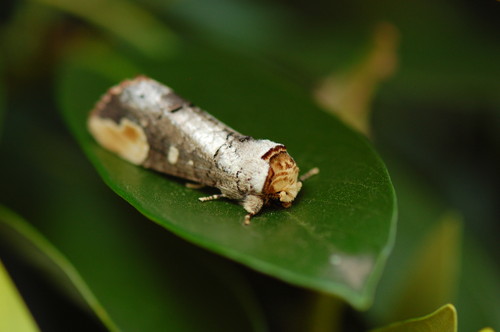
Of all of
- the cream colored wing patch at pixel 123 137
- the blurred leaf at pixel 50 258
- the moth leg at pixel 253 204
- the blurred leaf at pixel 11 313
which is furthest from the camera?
the cream colored wing patch at pixel 123 137

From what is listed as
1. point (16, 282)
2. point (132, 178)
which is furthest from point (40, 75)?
point (132, 178)

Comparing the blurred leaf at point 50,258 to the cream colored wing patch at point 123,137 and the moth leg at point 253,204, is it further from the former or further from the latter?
the moth leg at point 253,204

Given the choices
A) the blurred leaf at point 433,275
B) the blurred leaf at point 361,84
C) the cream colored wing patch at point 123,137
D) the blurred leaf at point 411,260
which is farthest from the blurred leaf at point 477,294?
the cream colored wing patch at point 123,137

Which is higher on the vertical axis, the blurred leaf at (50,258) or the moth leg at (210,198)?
the moth leg at (210,198)

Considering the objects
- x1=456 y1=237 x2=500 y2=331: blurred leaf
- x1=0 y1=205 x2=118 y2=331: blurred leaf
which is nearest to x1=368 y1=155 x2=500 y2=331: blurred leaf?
x1=456 y1=237 x2=500 y2=331: blurred leaf


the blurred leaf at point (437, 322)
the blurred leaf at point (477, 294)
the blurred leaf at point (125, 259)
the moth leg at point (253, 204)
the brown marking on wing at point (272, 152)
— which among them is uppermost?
the brown marking on wing at point (272, 152)

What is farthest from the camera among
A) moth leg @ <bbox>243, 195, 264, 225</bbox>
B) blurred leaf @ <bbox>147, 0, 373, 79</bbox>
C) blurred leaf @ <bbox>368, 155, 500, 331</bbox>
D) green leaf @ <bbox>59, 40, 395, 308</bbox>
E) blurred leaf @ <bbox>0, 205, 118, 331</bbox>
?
blurred leaf @ <bbox>147, 0, 373, 79</bbox>

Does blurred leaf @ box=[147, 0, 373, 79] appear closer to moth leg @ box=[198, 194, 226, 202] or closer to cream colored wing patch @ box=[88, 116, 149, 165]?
cream colored wing patch @ box=[88, 116, 149, 165]

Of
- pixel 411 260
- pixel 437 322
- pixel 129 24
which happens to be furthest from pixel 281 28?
pixel 437 322
